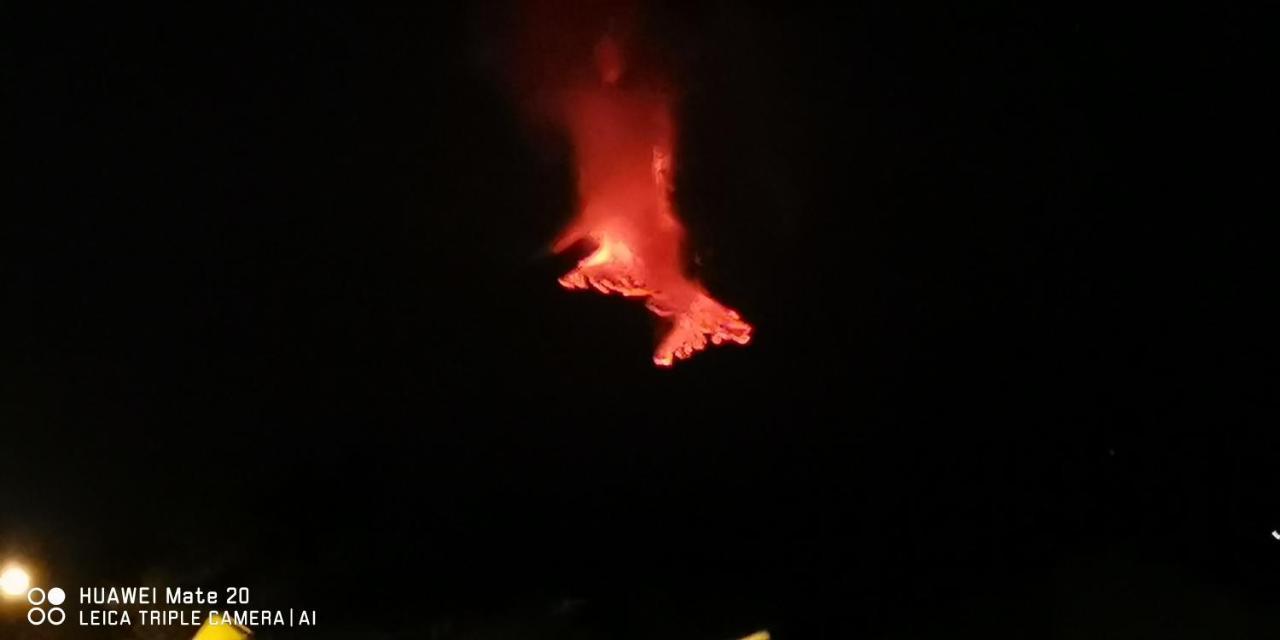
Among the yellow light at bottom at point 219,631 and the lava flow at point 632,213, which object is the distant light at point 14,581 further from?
the lava flow at point 632,213

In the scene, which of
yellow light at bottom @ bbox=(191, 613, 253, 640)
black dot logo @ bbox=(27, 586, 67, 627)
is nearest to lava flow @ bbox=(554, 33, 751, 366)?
yellow light at bottom @ bbox=(191, 613, 253, 640)

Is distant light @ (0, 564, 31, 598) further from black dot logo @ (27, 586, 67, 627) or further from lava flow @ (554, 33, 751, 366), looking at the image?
lava flow @ (554, 33, 751, 366)

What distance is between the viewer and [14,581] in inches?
227

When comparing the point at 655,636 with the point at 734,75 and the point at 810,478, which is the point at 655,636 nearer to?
the point at 810,478

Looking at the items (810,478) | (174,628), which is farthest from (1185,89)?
(174,628)

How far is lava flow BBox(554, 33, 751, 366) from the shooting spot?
5.69 meters

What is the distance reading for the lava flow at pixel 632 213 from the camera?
569 centimetres

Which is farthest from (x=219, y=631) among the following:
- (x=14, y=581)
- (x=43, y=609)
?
(x=14, y=581)

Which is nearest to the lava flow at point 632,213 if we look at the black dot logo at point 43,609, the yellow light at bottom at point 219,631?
the yellow light at bottom at point 219,631

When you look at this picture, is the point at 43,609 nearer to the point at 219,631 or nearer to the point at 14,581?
the point at 14,581

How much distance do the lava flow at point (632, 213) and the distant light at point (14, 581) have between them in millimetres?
2804

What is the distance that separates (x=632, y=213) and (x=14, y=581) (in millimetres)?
3283

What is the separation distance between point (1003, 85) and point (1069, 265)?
911 millimetres

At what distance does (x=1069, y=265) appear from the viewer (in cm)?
590
